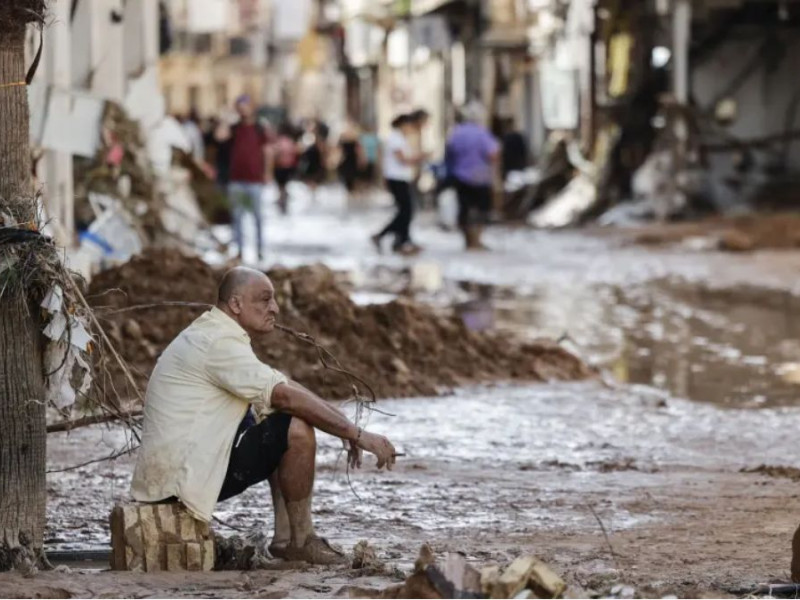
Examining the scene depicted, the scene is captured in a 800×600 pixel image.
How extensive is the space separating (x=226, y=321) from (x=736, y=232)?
19926 millimetres

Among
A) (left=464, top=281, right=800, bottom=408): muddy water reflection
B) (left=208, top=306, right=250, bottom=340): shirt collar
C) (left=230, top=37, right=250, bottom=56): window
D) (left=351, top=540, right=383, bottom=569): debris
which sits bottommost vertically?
(left=464, top=281, right=800, bottom=408): muddy water reflection

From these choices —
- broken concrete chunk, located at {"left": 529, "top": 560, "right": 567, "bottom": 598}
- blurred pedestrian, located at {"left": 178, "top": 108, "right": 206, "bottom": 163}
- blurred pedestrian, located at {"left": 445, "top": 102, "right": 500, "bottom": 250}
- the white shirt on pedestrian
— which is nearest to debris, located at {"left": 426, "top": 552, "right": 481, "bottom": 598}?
broken concrete chunk, located at {"left": 529, "top": 560, "right": 567, "bottom": 598}

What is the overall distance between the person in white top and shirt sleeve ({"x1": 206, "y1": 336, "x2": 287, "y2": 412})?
62.0 ft

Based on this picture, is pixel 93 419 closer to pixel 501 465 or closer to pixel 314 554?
pixel 314 554

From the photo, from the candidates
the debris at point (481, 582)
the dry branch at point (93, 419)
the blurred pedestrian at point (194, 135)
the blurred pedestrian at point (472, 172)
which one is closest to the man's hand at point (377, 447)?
the dry branch at point (93, 419)

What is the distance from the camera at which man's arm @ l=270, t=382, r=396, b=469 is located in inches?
284

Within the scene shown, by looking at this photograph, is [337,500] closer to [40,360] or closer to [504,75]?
[40,360]

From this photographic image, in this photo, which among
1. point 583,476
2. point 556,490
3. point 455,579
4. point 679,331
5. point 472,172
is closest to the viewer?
point 455,579

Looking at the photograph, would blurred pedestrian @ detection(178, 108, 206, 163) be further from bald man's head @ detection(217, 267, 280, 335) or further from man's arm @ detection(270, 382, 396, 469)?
man's arm @ detection(270, 382, 396, 469)

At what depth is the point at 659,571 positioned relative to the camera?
23.4 feet

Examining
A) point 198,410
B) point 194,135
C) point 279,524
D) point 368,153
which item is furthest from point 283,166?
point 198,410

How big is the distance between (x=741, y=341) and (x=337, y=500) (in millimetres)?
7707

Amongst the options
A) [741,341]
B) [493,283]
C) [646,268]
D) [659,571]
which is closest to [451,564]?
[659,571]

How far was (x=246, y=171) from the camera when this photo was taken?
934 inches
